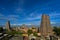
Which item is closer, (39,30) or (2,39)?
(2,39)

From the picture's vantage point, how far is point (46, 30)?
772 inches

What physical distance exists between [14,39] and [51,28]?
15052 millimetres

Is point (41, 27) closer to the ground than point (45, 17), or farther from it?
closer to the ground

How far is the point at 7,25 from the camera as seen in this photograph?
16.2 m

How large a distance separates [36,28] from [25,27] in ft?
6.09

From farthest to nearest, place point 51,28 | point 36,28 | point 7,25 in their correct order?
point 36,28 < point 51,28 < point 7,25

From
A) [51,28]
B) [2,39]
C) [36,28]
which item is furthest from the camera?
[36,28]

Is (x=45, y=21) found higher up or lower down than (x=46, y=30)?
higher up

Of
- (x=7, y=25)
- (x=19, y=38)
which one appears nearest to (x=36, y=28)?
(x=7, y=25)

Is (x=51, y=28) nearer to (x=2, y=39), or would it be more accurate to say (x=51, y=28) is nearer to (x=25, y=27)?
(x=25, y=27)

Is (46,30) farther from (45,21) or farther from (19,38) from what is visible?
(19,38)

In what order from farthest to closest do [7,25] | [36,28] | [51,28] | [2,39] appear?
[36,28], [51,28], [7,25], [2,39]

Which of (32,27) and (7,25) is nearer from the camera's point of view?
(7,25)

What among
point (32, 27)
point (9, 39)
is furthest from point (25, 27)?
point (9, 39)
